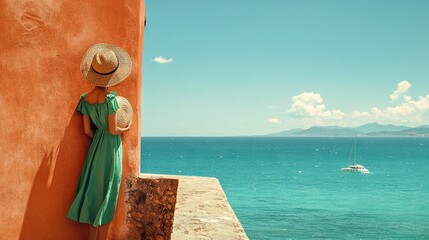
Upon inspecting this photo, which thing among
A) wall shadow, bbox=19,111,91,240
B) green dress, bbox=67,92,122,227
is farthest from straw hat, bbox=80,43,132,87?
wall shadow, bbox=19,111,91,240

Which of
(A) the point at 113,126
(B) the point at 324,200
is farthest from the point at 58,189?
(B) the point at 324,200

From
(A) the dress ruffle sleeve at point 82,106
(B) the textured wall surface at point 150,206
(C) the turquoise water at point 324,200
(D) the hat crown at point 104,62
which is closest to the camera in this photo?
(D) the hat crown at point 104,62

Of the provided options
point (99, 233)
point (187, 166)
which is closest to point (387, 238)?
point (99, 233)

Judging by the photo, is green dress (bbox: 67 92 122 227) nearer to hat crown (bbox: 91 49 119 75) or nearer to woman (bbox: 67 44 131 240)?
woman (bbox: 67 44 131 240)

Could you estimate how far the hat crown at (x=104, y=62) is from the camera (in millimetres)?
3225

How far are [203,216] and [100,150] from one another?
1.08m

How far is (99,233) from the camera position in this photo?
352cm

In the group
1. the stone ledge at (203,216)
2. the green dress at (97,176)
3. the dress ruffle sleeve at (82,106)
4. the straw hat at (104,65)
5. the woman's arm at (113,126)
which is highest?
the straw hat at (104,65)

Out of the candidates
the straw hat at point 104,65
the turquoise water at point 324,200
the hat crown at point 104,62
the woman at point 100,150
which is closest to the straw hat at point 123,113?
the woman at point 100,150

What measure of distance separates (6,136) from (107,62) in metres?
1.04

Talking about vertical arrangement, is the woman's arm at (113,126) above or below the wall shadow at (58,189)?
above

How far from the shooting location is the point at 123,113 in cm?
346

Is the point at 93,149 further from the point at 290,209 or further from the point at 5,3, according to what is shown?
the point at 290,209

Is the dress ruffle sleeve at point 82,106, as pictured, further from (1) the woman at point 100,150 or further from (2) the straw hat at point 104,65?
(2) the straw hat at point 104,65
